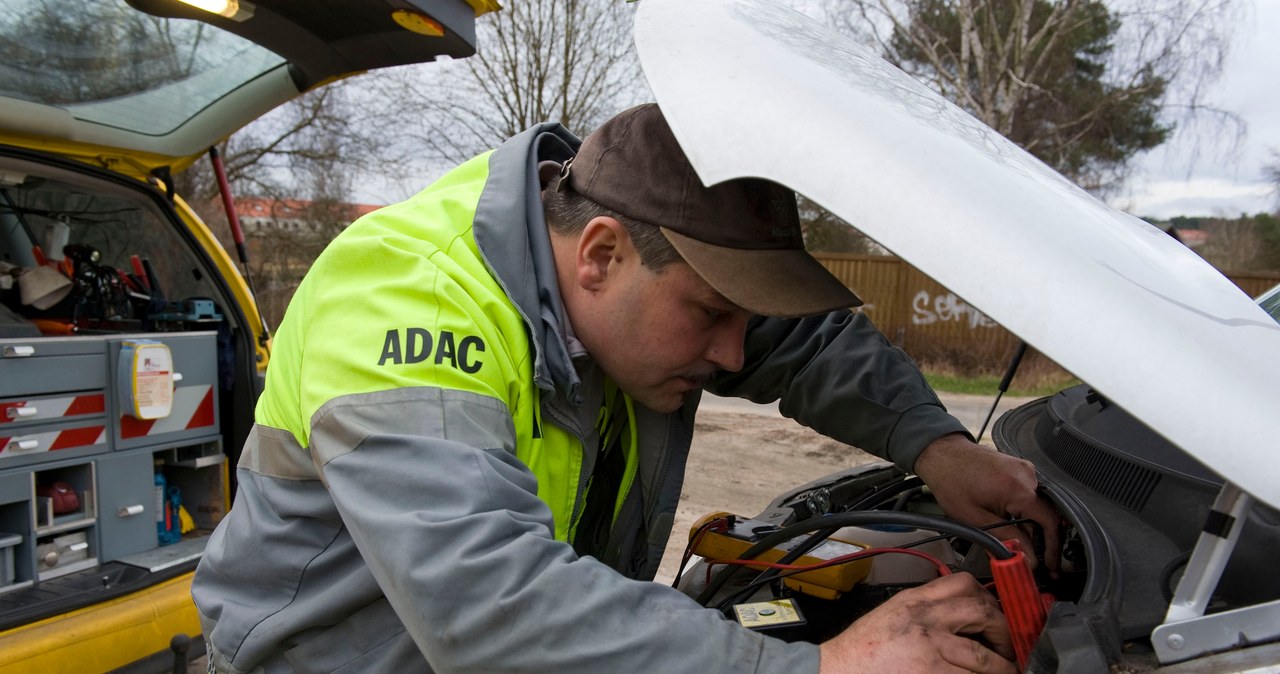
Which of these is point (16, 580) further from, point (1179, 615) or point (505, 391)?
point (1179, 615)

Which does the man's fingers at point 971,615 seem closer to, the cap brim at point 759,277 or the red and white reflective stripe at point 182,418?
the cap brim at point 759,277

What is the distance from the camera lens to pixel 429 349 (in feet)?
3.71

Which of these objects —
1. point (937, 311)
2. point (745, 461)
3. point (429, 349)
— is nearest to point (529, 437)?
point (429, 349)

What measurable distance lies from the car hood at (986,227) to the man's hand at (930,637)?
0.36m

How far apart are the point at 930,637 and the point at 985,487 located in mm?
642

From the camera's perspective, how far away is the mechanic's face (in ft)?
4.31

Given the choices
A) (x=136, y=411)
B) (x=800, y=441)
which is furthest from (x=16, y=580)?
(x=800, y=441)

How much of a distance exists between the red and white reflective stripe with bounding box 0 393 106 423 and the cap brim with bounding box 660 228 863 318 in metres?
2.47

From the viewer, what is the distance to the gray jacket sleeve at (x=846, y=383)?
5.72 feet

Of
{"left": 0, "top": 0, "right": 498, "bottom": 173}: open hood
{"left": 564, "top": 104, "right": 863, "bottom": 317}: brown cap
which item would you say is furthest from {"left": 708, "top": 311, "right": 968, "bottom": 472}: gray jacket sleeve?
{"left": 0, "top": 0, "right": 498, "bottom": 173}: open hood

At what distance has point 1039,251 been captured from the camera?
0.86 meters

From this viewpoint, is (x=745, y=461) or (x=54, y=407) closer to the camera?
(x=54, y=407)

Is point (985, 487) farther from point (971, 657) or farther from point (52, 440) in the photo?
point (52, 440)

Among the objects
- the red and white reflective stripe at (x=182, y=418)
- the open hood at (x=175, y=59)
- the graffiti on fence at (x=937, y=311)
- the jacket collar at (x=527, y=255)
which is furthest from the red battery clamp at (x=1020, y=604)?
the graffiti on fence at (x=937, y=311)
